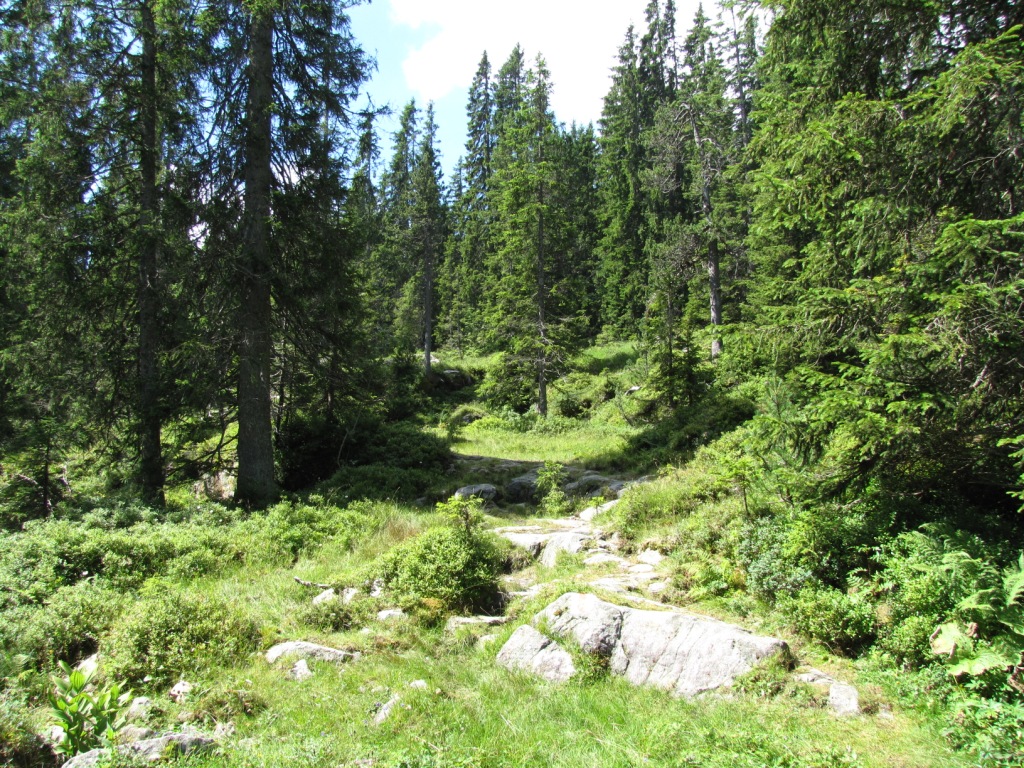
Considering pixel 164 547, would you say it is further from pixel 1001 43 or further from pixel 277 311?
pixel 1001 43

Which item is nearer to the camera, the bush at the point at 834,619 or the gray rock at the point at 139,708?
the gray rock at the point at 139,708

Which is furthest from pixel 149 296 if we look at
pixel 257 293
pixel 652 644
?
pixel 652 644

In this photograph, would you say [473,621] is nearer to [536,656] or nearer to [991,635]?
[536,656]

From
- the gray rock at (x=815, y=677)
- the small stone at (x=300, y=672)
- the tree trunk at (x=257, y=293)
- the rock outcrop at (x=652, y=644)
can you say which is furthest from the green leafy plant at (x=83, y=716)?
the tree trunk at (x=257, y=293)

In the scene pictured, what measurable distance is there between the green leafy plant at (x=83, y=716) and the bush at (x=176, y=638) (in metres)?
0.93

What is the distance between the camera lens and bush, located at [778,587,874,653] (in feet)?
16.7

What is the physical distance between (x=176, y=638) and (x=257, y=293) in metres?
9.13

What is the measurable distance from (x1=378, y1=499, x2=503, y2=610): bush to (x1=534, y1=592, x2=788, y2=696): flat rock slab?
4.63ft

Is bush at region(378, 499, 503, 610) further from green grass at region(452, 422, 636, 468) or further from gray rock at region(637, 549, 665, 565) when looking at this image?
green grass at region(452, 422, 636, 468)

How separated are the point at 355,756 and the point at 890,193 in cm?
734

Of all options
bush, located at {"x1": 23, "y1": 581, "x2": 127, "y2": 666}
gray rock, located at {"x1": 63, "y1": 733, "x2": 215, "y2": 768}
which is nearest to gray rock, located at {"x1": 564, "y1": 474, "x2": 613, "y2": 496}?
bush, located at {"x1": 23, "y1": 581, "x2": 127, "y2": 666}

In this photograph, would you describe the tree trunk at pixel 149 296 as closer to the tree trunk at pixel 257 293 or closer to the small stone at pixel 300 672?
the tree trunk at pixel 257 293

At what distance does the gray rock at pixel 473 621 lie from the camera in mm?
6715

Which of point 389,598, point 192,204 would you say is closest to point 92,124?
point 192,204
